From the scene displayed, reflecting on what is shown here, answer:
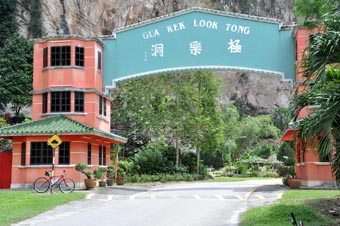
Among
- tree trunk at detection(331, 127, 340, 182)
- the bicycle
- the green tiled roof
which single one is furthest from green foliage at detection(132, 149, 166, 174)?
tree trunk at detection(331, 127, 340, 182)

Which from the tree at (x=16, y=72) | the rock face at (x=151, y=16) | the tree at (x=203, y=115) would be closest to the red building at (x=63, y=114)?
the tree at (x=203, y=115)

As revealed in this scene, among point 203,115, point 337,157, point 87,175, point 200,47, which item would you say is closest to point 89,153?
point 87,175

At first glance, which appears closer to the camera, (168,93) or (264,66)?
(264,66)

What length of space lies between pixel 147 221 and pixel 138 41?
16366mm

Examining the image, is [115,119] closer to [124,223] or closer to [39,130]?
[39,130]

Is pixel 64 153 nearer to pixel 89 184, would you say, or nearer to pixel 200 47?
pixel 89 184

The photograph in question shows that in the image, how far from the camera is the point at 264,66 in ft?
86.1

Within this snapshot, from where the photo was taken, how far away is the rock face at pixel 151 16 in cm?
4903

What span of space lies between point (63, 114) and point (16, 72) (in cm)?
1711

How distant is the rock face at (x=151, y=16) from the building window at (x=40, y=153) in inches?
769

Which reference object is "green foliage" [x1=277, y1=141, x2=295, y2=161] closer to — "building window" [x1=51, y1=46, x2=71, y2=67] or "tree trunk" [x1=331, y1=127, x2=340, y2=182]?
"building window" [x1=51, y1=46, x2=71, y2=67]

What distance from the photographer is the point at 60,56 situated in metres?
26.5

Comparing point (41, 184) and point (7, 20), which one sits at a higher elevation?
point (7, 20)

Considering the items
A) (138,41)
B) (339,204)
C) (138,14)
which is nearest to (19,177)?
(138,41)
